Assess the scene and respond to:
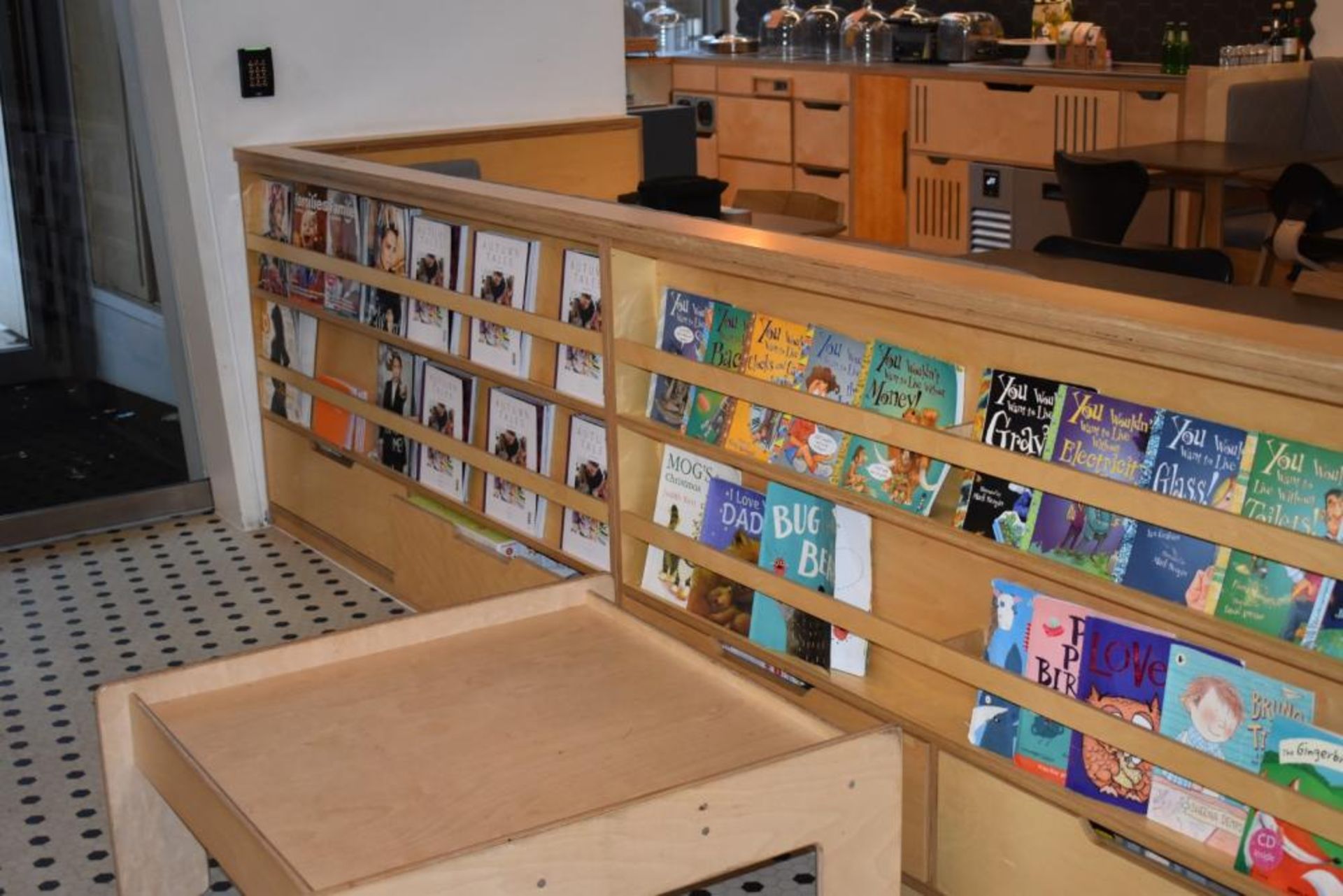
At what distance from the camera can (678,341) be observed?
9.32 feet

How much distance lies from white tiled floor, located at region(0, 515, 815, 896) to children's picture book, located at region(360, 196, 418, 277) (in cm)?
81

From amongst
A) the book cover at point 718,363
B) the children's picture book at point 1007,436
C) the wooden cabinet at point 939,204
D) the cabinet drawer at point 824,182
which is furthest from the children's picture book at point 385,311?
the cabinet drawer at point 824,182

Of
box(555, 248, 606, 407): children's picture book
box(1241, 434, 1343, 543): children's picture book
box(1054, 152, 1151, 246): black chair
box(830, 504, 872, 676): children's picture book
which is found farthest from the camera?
box(1054, 152, 1151, 246): black chair

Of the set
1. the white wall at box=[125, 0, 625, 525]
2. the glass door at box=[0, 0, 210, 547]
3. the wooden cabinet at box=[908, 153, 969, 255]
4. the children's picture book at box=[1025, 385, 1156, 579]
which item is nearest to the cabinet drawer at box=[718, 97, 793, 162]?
the wooden cabinet at box=[908, 153, 969, 255]

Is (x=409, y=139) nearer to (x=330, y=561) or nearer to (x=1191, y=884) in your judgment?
(x=330, y=561)

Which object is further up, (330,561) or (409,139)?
(409,139)

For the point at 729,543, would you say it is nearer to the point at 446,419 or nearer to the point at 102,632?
the point at 446,419

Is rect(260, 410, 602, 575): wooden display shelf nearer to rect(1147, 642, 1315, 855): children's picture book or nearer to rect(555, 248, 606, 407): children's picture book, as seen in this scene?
rect(555, 248, 606, 407): children's picture book

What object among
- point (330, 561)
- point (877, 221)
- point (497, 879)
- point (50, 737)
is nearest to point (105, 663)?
point (50, 737)

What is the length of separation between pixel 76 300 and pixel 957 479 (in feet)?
9.80

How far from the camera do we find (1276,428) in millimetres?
1947

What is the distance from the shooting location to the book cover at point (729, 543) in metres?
2.73

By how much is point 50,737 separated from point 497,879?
1.85 m

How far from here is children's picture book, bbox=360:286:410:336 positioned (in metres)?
3.70
